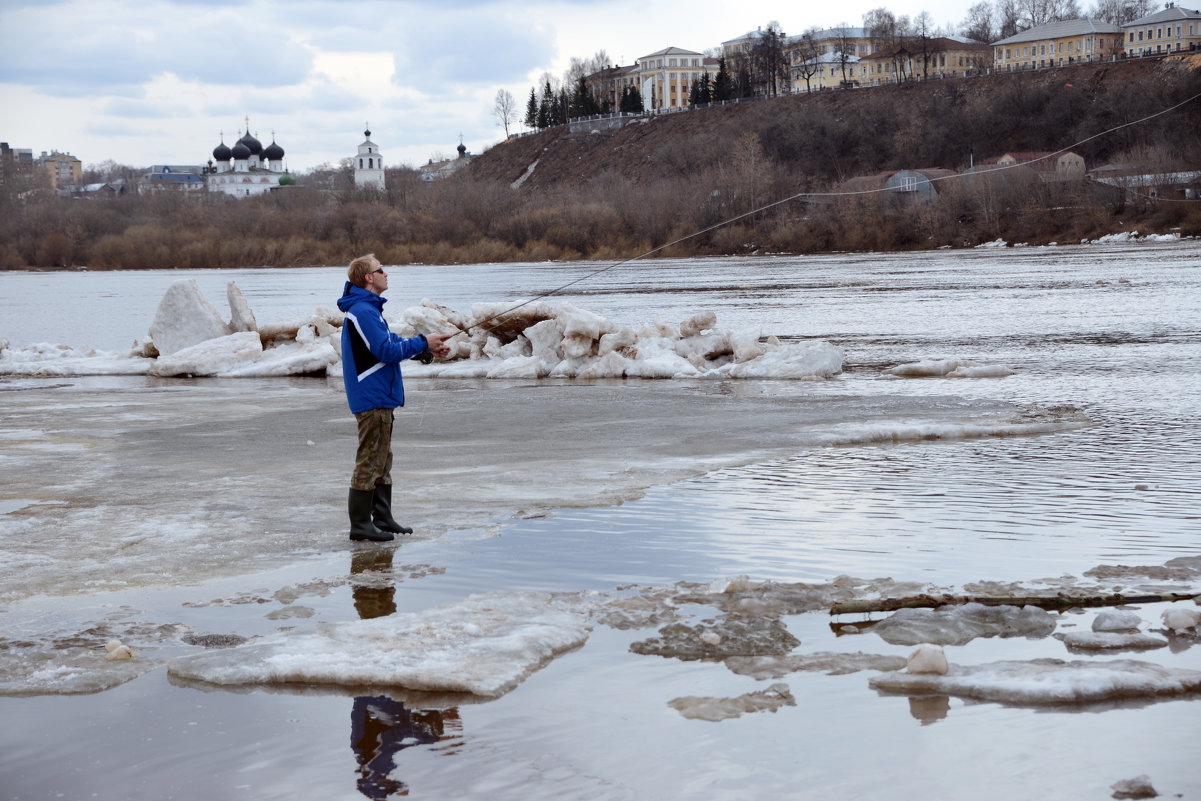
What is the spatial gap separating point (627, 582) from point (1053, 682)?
227 cm

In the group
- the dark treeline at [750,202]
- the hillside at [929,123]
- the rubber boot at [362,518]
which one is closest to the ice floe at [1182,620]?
the rubber boot at [362,518]

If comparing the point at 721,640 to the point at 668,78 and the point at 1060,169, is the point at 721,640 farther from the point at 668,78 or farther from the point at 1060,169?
the point at 668,78

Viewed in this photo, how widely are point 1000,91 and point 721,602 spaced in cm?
12980

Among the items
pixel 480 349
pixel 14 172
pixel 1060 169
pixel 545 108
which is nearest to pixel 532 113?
pixel 545 108

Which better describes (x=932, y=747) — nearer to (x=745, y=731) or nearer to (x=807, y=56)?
(x=745, y=731)

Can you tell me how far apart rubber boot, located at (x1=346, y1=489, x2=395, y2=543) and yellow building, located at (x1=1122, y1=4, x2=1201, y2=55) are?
149148 millimetres

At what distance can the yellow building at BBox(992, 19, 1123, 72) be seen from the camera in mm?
146125

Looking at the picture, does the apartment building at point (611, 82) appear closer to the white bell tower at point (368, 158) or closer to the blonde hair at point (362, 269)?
the white bell tower at point (368, 158)

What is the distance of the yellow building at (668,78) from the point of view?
19000cm

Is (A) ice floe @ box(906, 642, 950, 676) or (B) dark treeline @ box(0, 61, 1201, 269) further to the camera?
(B) dark treeline @ box(0, 61, 1201, 269)

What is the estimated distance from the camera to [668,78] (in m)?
190

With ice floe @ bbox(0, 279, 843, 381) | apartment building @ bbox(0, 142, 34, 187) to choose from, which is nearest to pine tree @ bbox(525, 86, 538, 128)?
apartment building @ bbox(0, 142, 34, 187)

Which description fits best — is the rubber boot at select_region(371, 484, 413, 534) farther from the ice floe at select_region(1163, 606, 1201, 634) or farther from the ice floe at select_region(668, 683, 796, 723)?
the ice floe at select_region(1163, 606, 1201, 634)

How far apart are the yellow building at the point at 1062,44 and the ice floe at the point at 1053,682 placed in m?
150
